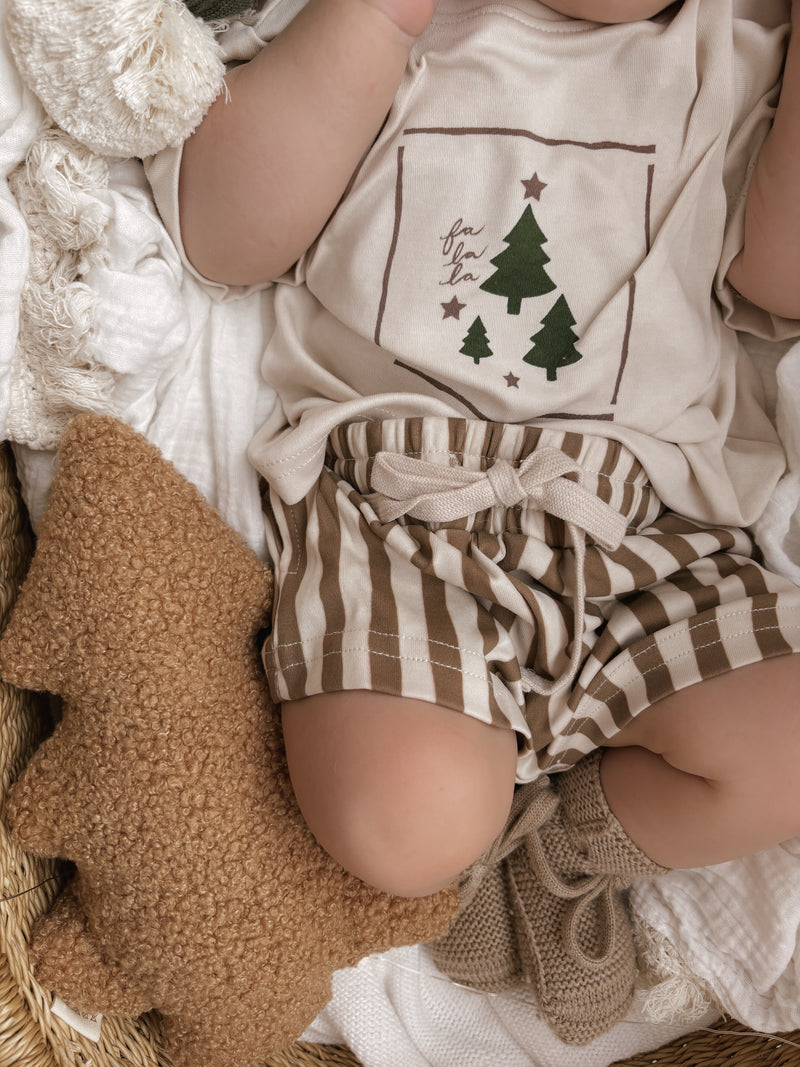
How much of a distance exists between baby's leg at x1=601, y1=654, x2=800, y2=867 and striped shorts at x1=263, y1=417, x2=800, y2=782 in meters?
0.02

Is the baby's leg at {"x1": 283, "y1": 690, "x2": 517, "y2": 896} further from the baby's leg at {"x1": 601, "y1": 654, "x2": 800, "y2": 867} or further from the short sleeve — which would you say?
the short sleeve

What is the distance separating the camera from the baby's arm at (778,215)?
914mm

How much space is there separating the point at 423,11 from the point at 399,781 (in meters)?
0.71

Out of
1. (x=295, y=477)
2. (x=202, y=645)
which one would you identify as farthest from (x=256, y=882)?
(x=295, y=477)

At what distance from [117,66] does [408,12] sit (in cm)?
27

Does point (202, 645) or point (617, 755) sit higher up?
point (202, 645)

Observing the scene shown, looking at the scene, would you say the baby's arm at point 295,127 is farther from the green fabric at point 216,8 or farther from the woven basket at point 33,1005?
the woven basket at point 33,1005

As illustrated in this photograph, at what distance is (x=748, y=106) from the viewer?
96 cm

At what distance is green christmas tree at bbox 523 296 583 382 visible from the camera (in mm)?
940

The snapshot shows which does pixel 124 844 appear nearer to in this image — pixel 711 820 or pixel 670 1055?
pixel 711 820

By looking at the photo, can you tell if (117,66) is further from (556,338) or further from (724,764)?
(724,764)

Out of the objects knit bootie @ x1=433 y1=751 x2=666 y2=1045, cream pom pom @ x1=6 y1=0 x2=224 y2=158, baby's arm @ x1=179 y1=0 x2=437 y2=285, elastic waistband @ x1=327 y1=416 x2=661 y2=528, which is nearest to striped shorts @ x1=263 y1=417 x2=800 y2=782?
elastic waistband @ x1=327 y1=416 x2=661 y2=528

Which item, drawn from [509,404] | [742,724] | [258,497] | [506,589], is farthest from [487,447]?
[742,724]

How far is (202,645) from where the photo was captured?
2.94 feet
